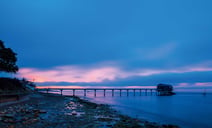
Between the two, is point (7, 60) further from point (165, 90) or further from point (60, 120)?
point (165, 90)

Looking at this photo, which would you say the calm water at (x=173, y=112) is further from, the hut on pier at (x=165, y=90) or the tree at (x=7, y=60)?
the hut on pier at (x=165, y=90)

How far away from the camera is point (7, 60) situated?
32.8 m

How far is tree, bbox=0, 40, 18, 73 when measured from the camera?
104ft

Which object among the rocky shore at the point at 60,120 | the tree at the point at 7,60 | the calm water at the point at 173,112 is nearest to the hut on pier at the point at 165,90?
the calm water at the point at 173,112

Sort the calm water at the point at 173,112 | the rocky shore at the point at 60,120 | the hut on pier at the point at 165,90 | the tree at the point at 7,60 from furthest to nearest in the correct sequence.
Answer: the hut on pier at the point at 165,90
the tree at the point at 7,60
the calm water at the point at 173,112
the rocky shore at the point at 60,120

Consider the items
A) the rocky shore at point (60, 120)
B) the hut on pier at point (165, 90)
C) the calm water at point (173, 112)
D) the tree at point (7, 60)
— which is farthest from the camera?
the hut on pier at point (165, 90)

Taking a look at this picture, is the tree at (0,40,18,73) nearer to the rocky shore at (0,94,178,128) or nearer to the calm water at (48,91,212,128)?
the rocky shore at (0,94,178,128)

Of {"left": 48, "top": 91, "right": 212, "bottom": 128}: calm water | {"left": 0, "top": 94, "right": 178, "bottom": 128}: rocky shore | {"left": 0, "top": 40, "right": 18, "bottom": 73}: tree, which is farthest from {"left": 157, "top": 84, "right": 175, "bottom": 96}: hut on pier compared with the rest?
{"left": 0, "top": 94, "right": 178, "bottom": 128}: rocky shore

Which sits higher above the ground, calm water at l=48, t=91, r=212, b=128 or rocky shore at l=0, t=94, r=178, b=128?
rocky shore at l=0, t=94, r=178, b=128

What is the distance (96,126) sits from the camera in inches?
516

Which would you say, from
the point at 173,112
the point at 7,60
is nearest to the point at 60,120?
the point at 7,60

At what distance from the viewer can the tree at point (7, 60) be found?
3178 cm

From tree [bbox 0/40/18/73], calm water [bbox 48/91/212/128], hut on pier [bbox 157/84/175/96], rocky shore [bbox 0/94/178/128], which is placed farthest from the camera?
hut on pier [bbox 157/84/175/96]

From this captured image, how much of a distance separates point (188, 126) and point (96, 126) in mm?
12351
